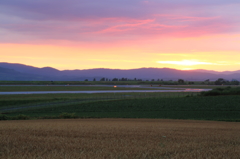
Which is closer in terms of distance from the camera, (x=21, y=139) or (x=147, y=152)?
(x=147, y=152)

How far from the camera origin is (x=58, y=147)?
512 cm

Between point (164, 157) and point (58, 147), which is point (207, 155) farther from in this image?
point (58, 147)

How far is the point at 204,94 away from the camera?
5884 centimetres

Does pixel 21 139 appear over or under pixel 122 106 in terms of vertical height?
over

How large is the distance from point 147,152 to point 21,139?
3295mm

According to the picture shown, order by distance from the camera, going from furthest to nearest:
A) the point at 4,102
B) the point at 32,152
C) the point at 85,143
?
the point at 4,102 → the point at 85,143 → the point at 32,152

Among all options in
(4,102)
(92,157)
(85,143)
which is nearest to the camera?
(92,157)

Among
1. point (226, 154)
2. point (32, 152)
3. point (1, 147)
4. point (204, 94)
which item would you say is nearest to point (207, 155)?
point (226, 154)

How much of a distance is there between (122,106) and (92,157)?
36.8m

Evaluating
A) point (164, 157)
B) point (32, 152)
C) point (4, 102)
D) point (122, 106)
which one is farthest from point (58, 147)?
point (4, 102)

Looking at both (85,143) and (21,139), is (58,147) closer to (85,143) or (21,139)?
(85,143)

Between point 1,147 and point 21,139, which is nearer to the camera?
point 1,147

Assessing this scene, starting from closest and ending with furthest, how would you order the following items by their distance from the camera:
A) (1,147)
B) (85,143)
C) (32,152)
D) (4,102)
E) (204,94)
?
(32,152), (1,147), (85,143), (4,102), (204,94)

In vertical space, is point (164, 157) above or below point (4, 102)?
above
